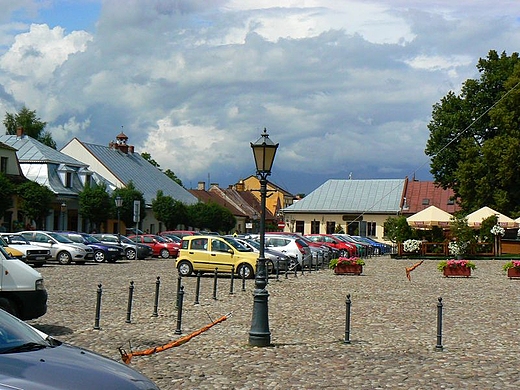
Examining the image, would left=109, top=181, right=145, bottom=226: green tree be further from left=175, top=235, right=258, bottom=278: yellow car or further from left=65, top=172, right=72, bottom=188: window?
left=175, top=235, right=258, bottom=278: yellow car

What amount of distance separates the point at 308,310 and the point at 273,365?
705cm

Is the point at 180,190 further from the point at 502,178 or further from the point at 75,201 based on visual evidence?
Result: the point at 502,178

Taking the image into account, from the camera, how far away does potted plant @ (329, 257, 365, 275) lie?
105 feet

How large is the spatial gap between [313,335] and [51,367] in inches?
331

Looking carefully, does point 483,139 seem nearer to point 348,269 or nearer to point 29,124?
point 348,269

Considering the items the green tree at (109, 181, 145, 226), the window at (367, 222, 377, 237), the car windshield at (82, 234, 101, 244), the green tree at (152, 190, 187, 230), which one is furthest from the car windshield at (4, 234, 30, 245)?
the window at (367, 222, 377, 237)

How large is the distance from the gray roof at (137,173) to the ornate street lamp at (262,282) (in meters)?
64.0

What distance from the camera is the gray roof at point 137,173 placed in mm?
79375

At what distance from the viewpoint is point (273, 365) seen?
11086 mm

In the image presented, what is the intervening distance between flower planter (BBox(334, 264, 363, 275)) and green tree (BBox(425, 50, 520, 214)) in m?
22.7

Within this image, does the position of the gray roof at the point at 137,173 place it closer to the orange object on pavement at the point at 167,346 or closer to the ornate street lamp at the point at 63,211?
the ornate street lamp at the point at 63,211

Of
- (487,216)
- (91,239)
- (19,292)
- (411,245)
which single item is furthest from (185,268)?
(487,216)

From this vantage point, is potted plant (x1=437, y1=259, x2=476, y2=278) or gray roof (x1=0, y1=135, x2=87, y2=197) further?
gray roof (x1=0, y1=135, x2=87, y2=197)

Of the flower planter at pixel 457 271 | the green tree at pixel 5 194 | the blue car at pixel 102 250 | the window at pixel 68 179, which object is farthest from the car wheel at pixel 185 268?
the window at pixel 68 179
